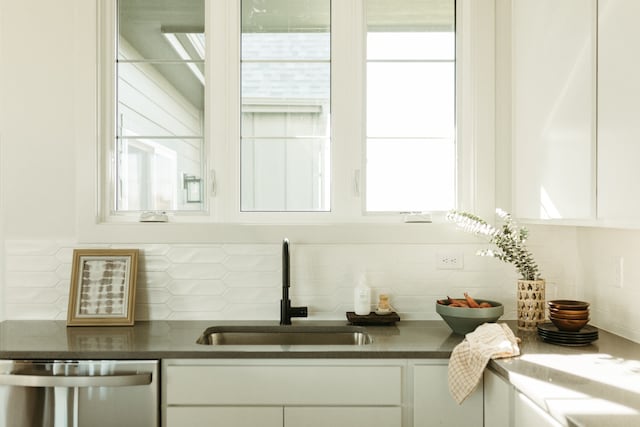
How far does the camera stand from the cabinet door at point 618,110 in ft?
5.36

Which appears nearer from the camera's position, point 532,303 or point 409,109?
point 532,303

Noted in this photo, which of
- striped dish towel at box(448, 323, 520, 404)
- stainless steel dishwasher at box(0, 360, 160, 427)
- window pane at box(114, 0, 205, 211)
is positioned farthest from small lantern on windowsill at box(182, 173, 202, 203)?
striped dish towel at box(448, 323, 520, 404)

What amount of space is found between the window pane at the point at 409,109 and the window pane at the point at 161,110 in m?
0.87

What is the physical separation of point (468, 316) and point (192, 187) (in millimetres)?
1470

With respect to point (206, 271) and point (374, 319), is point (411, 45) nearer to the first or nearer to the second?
point (374, 319)

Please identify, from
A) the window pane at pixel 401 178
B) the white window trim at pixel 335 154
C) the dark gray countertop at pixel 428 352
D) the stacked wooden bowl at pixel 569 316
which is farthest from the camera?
the window pane at pixel 401 178

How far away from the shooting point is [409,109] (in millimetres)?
2740

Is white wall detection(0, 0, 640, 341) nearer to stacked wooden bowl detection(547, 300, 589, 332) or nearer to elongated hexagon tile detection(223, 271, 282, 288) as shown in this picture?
elongated hexagon tile detection(223, 271, 282, 288)

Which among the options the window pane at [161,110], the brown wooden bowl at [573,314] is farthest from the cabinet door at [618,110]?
the window pane at [161,110]

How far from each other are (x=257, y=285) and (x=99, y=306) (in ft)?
2.42

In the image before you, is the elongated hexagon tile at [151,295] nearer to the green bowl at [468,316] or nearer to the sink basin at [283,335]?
the sink basin at [283,335]

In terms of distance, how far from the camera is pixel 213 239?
262 centimetres

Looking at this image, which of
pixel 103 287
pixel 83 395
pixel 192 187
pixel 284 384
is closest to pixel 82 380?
pixel 83 395

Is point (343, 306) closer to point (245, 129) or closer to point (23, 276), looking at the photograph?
point (245, 129)
